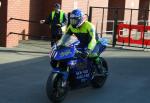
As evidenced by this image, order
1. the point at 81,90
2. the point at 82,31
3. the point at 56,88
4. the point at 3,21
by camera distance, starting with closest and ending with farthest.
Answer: the point at 56,88 → the point at 82,31 → the point at 81,90 → the point at 3,21

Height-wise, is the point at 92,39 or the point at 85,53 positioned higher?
the point at 92,39

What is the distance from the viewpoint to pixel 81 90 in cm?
985

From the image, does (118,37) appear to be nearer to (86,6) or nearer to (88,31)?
(86,6)

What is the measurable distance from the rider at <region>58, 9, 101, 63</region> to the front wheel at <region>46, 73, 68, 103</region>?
827 millimetres

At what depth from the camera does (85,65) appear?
9266 mm

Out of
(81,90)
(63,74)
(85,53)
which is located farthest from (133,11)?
(63,74)

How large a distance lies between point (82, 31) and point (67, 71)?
116cm

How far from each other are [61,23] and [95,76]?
5.99m

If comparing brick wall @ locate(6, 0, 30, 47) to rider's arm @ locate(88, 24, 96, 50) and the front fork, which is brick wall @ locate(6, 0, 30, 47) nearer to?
rider's arm @ locate(88, 24, 96, 50)

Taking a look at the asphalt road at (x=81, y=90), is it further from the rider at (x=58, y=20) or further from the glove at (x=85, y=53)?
the rider at (x=58, y=20)

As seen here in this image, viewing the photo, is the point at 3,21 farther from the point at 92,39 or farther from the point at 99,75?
the point at 92,39

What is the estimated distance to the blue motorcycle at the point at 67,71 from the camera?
8375 millimetres

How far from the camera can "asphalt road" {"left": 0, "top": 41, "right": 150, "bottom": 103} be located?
29.7 feet

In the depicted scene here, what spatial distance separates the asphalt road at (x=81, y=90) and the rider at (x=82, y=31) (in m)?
0.95
